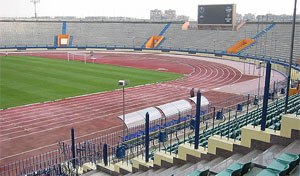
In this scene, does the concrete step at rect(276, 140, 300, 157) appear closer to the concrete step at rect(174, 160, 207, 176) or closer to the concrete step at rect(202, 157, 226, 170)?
the concrete step at rect(202, 157, 226, 170)

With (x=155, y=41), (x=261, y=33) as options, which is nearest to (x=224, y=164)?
(x=261, y=33)

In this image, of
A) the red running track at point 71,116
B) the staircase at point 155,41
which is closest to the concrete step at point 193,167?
the red running track at point 71,116

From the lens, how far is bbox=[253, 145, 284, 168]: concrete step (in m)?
6.70

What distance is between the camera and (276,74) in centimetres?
3641

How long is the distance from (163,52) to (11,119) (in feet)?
146

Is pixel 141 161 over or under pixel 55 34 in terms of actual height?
under

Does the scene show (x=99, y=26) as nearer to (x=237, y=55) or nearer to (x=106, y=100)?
(x=237, y=55)

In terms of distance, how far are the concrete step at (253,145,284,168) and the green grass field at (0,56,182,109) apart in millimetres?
17992

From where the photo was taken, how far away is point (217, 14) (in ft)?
188

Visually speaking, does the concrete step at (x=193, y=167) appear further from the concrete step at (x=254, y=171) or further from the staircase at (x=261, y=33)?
the staircase at (x=261, y=33)

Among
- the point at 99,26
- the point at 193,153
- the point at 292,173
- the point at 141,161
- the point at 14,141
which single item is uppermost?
the point at 99,26

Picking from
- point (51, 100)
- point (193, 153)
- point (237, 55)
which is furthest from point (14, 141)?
point (237, 55)

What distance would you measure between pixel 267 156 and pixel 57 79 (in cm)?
2608

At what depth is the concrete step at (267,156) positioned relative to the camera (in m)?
6.70
